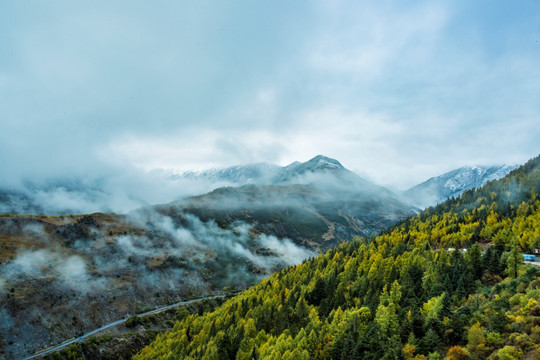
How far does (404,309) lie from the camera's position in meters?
85.4

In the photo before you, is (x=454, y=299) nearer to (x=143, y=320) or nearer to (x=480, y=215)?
(x=480, y=215)

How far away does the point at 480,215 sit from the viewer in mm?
167000

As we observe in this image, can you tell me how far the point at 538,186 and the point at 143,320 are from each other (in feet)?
806

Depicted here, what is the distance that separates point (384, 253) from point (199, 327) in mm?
92238

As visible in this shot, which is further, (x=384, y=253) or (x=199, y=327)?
(x=384, y=253)

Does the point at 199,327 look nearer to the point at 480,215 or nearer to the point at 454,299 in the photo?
the point at 454,299

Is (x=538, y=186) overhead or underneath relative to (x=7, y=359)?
overhead

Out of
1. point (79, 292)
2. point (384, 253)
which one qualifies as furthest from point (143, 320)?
point (384, 253)

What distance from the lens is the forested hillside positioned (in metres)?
62.2

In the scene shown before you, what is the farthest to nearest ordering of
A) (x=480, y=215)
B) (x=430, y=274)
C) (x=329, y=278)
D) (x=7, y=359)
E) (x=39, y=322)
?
(x=480, y=215)
(x=39, y=322)
(x=329, y=278)
(x=7, y=359)
(x=430, y=274)

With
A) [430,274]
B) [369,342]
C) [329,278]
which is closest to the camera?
[369,342]

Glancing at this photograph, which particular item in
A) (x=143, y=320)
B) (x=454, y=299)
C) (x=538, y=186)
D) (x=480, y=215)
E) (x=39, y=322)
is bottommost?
(x=143, y=320)

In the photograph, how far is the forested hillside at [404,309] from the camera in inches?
2448

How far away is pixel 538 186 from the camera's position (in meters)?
177
